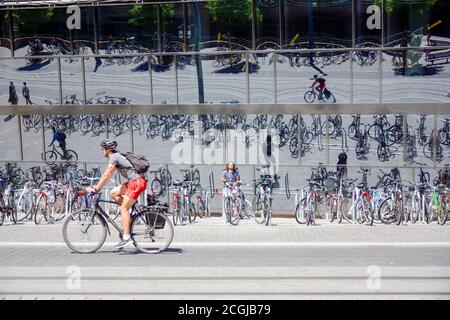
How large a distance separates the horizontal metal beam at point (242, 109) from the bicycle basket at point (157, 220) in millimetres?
8593

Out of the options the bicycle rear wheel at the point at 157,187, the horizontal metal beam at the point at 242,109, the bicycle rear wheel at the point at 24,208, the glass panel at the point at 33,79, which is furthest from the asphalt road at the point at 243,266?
the glass panel at the point at 33,79

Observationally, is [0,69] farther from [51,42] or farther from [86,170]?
[86,170]

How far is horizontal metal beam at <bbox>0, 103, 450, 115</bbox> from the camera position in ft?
57.0

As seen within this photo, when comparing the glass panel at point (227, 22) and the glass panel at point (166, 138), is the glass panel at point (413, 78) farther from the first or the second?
the glass panel at point (166, 138)

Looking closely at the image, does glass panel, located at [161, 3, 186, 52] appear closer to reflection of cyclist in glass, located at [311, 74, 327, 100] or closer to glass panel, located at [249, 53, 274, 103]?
glass panel, located at [249, 53, 274, 103]

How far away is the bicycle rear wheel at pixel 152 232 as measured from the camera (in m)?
9.27

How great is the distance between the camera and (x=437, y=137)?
1698 centimetres

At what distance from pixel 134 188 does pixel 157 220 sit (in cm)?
58

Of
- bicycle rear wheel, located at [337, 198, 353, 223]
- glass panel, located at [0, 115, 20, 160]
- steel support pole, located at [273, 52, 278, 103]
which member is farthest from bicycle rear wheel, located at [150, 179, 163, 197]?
glass panel, located at [0, 115, 20, 160]

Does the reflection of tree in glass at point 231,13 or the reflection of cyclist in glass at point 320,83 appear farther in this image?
the reflection of tree in glass at point 231,13

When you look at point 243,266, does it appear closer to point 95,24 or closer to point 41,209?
point 41,209

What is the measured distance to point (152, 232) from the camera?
942cm
